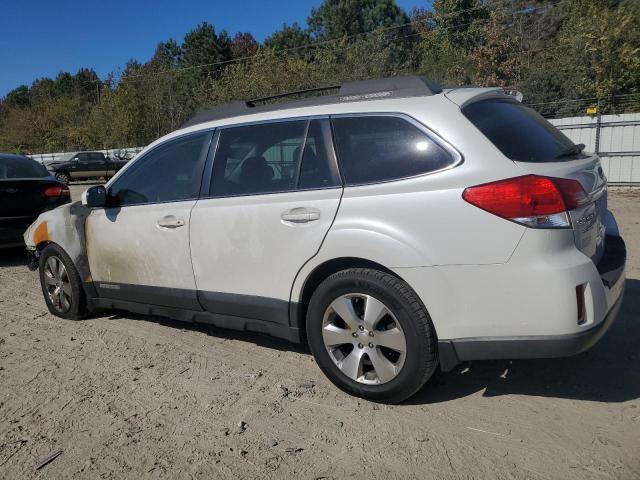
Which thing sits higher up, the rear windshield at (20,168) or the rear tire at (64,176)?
the rear windshield at (20,168)

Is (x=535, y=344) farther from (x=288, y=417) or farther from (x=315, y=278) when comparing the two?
(x=288, y=417)

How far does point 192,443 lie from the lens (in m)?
3.07

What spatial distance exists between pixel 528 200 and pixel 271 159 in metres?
1.74

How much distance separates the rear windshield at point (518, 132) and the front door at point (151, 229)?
1.97 meters

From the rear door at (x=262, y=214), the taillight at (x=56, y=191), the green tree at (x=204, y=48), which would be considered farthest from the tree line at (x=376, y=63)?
the rear door at (x=262, y=214)

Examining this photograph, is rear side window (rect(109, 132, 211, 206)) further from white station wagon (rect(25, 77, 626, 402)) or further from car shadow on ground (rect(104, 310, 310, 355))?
car shadow on ground (rect(104, 310, 310, 355))

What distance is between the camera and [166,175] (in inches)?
175

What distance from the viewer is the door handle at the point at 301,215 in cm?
346

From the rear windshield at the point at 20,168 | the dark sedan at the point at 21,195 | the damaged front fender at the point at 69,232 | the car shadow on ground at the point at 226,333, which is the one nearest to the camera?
the car shadow on ground at the point at 226,333

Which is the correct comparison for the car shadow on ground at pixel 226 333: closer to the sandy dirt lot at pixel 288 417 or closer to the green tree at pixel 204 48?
the sandy dirt lot at pixel 288 417

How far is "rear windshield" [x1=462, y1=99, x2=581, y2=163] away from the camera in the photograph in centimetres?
312

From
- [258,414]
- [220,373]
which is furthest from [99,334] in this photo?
[258,414]

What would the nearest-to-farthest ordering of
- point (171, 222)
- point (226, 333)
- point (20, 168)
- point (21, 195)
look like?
point (171, 222) → point (226, 333) → point (21, 195) → point (20, 168)

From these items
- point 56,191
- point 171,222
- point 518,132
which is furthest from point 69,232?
point 518,132
